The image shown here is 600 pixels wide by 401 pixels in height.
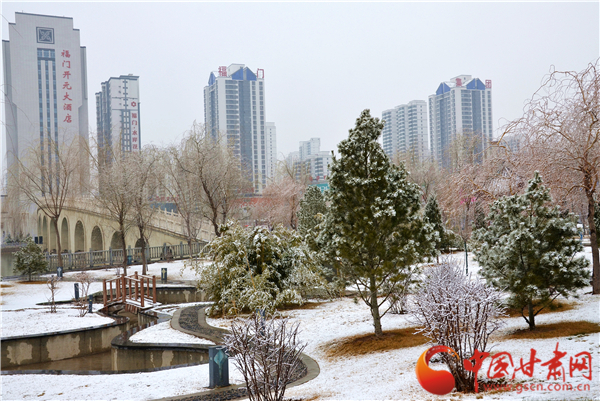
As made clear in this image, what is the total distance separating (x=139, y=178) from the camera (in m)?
25.0

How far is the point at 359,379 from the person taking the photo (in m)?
7.35

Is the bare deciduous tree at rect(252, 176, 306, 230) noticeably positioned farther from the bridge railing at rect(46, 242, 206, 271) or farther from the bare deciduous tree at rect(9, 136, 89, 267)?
the bare deciduous tree at rect(9, 136, 89, 267)

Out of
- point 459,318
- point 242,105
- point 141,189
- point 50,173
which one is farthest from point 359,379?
point 242,105

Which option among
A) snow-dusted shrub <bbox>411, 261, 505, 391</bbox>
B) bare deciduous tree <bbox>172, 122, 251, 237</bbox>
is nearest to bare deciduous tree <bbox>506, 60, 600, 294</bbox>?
snow-dusted shrub <bbox>411, 261, 505, 391</bbox>

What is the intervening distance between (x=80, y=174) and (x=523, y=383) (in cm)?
2744

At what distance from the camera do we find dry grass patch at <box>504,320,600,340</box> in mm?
7961

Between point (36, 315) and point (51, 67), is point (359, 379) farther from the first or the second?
point (51, 67)

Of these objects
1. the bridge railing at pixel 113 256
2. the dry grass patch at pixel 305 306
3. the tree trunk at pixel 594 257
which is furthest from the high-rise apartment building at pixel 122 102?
the tree trunk at pixel 594 257

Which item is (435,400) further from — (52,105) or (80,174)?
(52,105)

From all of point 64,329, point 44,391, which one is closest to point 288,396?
point 44,391

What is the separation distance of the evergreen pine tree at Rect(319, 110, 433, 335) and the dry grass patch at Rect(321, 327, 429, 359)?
0.36m

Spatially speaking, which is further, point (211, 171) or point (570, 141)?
point (211, 171)

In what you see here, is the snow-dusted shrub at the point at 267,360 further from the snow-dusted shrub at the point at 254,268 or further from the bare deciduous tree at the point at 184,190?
the bare deciduous tree at the point at 184,190

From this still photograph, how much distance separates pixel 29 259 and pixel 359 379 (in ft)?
68.1
